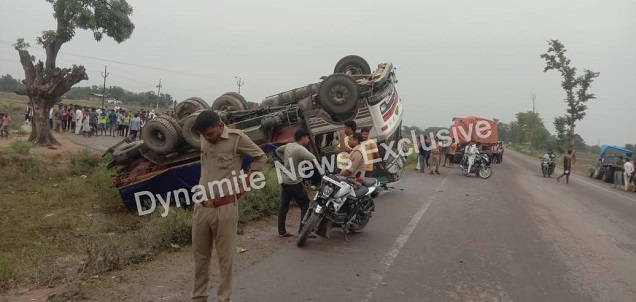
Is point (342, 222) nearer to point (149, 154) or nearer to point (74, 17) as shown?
point (149, 154)

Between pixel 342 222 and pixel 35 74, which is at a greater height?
pixel 35 74

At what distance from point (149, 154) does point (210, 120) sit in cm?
507

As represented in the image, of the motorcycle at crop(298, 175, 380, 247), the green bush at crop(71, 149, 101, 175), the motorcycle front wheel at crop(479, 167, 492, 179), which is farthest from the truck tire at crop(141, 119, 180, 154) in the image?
the motorcycle front wheel at crop(479, 167, 492, 179)

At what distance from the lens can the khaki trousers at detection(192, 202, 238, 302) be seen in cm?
350

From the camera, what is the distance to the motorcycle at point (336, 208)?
18.6 ft

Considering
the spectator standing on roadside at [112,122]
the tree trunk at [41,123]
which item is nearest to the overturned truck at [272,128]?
the tree trunk at [41,123]

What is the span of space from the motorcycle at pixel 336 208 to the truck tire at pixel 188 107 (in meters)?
→ 4.32

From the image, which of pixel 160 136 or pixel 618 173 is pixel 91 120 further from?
pixel 618 173

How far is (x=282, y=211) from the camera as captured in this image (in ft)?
20.3

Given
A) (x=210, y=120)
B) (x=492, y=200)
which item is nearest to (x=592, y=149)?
(x=492, y=200)

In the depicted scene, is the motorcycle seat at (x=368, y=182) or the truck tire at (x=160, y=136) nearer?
the motorcycle seat at (x=368, y=182)

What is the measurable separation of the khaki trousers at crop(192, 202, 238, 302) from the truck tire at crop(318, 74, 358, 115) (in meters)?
5.30

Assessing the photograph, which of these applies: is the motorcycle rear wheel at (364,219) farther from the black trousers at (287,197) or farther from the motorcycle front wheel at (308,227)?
the motorcycle front wheel at (308,227)

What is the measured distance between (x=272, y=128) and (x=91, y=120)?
16.2 m
